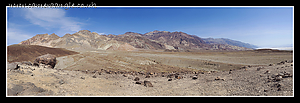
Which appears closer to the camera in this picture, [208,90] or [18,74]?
[18,74]

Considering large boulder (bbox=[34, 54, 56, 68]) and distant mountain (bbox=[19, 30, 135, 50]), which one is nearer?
large boulder (bbox=[34, 54, 56, 68])

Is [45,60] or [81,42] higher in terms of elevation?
[81,42]

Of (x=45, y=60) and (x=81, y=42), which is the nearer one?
(x=45, y=60)

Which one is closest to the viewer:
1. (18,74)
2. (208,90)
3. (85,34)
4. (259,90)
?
(259,90)

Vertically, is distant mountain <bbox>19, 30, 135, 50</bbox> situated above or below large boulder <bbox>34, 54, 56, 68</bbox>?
above

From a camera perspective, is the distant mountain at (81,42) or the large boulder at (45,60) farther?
the distant mountain at (81,42)

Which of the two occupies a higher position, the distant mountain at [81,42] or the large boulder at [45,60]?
the distant mountain at [81,42]
